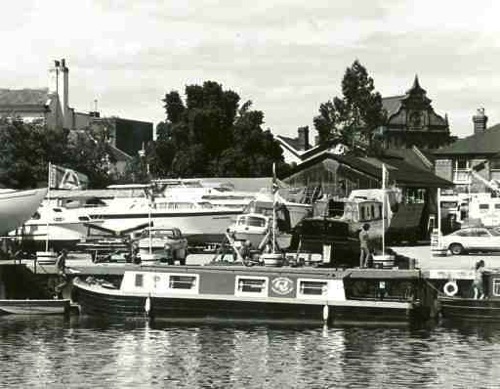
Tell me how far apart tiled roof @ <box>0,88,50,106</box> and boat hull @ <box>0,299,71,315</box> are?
3515 inches

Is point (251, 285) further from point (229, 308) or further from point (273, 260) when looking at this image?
point (273, 260)

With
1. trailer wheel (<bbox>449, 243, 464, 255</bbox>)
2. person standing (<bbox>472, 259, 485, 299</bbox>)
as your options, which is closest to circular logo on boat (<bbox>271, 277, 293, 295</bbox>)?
person standing (<bbox>472, 259, 485, 299</bbox>)

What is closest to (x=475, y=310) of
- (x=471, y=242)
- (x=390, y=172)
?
(x=471, y=242)

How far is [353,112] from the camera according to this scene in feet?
419

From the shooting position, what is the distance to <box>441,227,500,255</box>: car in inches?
2587

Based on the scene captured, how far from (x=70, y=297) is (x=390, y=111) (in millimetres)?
122783

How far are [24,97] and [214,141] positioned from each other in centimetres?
4247

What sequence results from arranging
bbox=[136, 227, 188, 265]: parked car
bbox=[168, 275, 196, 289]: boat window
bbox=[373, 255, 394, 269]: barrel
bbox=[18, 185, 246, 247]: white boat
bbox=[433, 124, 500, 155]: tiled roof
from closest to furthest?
bbox=[168, 275, 196, 289]: boat window, bbox=[373, 255, 394, 269]: barrel, bbox=[136, 227, 188, 265]: parked car, bbox=[18, 185, 246, 247]: white boat, bbox=[433, 124, 500, 155]: tiled roof

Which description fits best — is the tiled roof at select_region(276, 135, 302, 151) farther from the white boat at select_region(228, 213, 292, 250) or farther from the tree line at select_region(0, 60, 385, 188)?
the white boat at select_region(228, 213, 292, 250)

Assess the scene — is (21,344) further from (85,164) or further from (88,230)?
(85,164)

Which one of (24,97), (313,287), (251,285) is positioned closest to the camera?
(313,287)

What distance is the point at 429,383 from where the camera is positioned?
3566 centimetres

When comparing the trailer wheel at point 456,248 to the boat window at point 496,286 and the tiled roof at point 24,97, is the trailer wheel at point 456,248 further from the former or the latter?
the tiled roof at point 24,97

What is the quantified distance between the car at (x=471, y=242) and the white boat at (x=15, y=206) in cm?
2131
